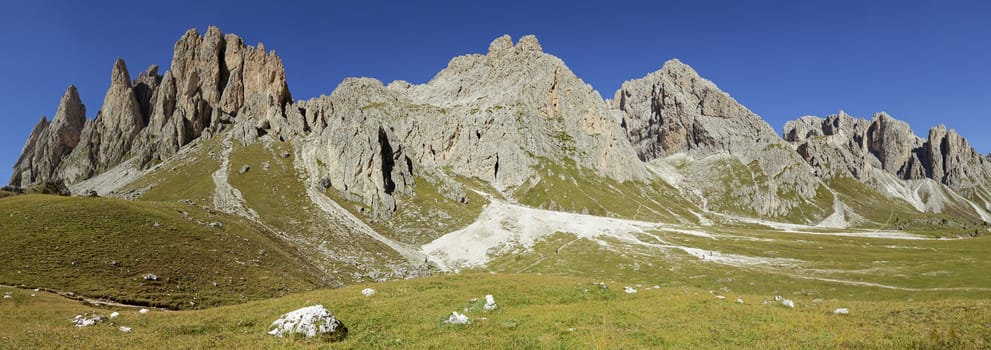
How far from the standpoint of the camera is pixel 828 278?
7162 cm

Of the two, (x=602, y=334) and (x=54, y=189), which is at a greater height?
(x=54, y=189)

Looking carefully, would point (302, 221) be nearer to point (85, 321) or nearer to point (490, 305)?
point (85, 321)

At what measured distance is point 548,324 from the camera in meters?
24.5

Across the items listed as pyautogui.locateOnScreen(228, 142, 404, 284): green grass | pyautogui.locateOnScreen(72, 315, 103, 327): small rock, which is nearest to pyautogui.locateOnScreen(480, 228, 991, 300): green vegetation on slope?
pyautogui.locateOnScreen(228, 142, 404, 284): green grass

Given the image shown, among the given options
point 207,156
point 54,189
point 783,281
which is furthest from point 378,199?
point 783,281

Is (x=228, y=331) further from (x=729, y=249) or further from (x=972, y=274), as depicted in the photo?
(x=729, y=249)

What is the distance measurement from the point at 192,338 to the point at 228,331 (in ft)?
6.70

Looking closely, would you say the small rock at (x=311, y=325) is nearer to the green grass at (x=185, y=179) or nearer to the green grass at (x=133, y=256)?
the green grass at (x=133, y=256)

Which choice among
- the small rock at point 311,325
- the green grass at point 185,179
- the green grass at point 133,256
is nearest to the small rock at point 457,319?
the small rock at point 311,325

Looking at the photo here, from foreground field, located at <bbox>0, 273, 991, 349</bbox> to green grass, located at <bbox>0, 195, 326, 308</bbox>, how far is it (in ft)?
27.7

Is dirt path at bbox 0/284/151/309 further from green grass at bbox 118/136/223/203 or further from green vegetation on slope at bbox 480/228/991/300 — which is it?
green grass at bbox 118/136/223/203

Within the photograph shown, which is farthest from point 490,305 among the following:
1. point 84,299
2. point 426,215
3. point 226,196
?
point 226,196

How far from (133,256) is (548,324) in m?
51.1

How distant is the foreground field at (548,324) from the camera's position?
19.7 m
